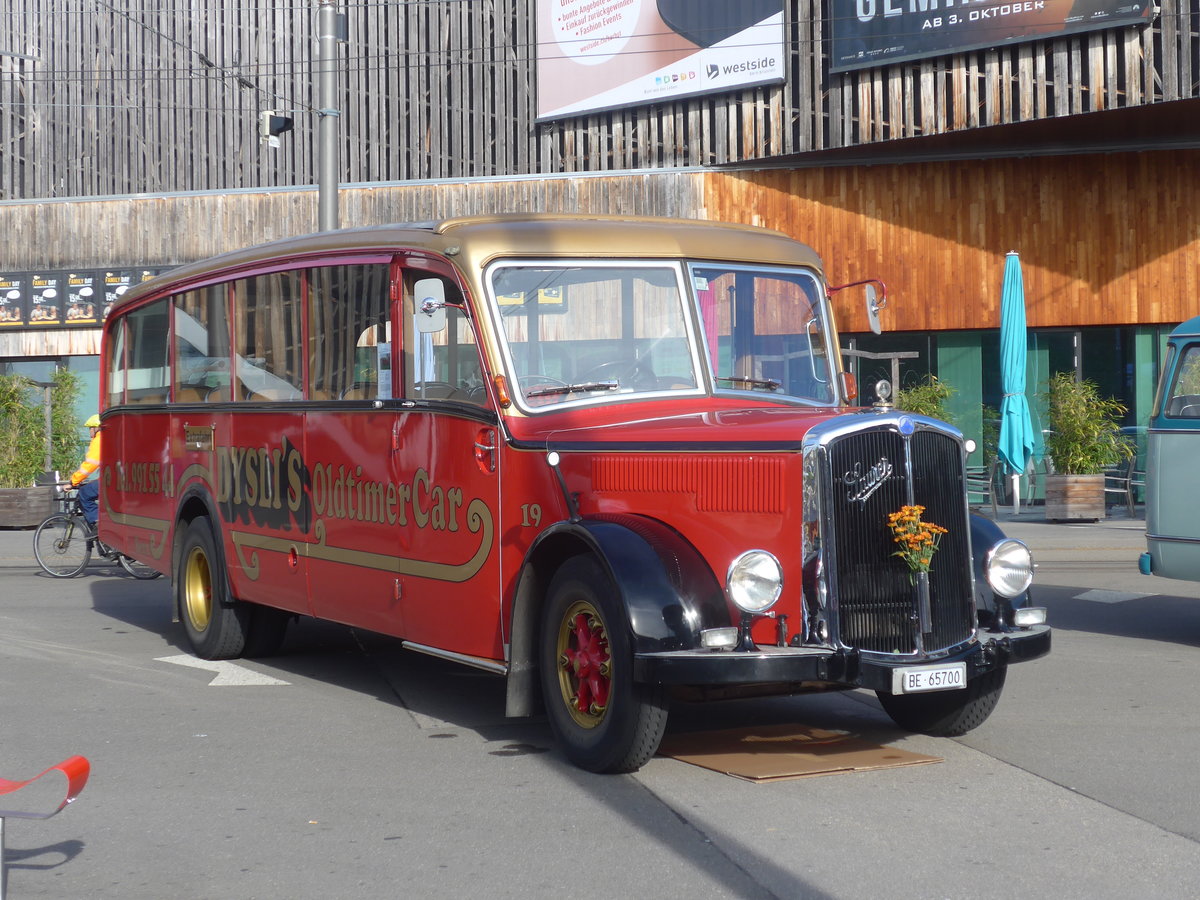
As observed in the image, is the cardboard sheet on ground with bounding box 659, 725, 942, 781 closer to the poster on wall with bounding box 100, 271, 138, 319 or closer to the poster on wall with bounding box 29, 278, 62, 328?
the poster on wall with bounding box 100, 271, 138, 319

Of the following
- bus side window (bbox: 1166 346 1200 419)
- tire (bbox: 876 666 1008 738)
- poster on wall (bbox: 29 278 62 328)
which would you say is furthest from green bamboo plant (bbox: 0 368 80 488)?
tire (bbox: 876 666 1008 738)

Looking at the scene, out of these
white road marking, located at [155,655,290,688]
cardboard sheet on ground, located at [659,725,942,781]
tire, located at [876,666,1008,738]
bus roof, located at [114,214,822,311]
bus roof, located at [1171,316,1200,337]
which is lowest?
white road marking, located at [155,655,290,688]

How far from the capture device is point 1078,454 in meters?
20.0

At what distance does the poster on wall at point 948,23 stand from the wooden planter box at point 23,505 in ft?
44.7

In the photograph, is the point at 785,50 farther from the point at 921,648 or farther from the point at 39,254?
the point at 921,648

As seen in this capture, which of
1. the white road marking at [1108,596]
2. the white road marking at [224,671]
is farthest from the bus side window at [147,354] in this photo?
the white road marking at [1108,596]

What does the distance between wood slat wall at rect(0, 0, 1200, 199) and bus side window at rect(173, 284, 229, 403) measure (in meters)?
12.0

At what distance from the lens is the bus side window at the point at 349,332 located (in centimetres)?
781

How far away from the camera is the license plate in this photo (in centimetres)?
596

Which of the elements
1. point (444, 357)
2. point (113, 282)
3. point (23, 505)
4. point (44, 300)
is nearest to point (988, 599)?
point (444, 357)

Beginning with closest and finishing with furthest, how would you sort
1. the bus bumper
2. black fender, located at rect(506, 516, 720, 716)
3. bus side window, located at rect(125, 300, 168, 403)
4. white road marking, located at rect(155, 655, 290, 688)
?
the bus bumper → black fender, located at rect(506, 516, 720, 716) → white road marking, located at rect(155, 655, 290, 688) → bus side window, located at rect(125, 300, 168, 403)

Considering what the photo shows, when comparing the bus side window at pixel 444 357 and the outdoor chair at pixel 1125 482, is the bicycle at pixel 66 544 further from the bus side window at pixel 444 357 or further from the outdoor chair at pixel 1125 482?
the outdoor chair at pixel 1125 482

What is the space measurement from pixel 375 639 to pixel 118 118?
19835mm

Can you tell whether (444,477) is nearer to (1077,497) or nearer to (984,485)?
(1077,497)
